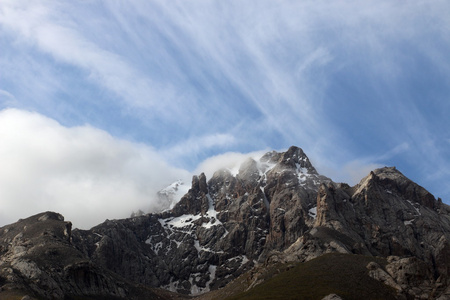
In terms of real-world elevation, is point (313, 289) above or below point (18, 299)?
below

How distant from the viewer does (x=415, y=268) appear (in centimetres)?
19275

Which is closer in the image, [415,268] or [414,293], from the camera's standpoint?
[414,293]

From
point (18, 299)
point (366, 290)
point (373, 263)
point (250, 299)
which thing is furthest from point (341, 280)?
point (18, 299)

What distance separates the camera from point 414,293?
179500mm

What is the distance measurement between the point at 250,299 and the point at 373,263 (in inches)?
2316

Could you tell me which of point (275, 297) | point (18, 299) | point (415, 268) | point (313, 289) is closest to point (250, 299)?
point (275, 297)

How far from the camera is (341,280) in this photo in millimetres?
183000

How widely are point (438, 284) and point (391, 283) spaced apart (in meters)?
19.0

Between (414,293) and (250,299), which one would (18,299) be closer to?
(250,299)

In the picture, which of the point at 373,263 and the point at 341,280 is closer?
the point at 341,280

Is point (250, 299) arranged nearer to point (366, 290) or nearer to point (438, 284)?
point (366, 290)

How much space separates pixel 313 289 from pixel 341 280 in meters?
14.0

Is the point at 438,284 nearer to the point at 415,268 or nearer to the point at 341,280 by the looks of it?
the point at 415,268

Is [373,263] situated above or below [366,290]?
above
